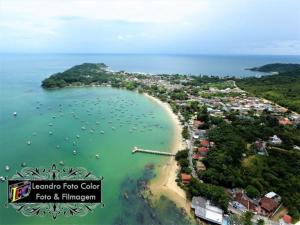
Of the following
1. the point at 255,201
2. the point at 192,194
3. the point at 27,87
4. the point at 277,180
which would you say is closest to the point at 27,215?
the point at 192,194

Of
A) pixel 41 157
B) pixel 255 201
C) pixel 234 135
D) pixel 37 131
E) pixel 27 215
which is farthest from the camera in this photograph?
pixel 37 131

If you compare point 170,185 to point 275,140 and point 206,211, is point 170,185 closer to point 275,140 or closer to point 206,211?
point 206,211

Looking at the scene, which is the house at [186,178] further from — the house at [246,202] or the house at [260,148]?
the house at [260,148]

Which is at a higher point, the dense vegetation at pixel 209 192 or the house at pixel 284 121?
the house at pixel 284 121

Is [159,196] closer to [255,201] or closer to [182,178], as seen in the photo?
[182,178]

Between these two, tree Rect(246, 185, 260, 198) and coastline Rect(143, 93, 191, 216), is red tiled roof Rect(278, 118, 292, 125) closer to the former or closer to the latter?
coastline Rect(143, 93, 191, 216)

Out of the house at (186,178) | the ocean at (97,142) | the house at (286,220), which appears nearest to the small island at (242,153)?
the house at (186,178)

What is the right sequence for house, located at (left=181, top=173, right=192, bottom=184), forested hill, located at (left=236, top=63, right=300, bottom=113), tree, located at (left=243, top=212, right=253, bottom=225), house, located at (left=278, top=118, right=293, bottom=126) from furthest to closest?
forested hill, located at (left=236, top=63, right=300, bottom=113)
house, located at (left=278, top=118, right=293, bottom=126)
house, located at (left=181, top=173, right=192, bottom=184)
tree, located at (left=243, top=212, right=253, bottom=225)

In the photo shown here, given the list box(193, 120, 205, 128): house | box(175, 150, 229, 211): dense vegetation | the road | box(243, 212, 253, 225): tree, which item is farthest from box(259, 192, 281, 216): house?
box(193, 120, 205, 128): house
